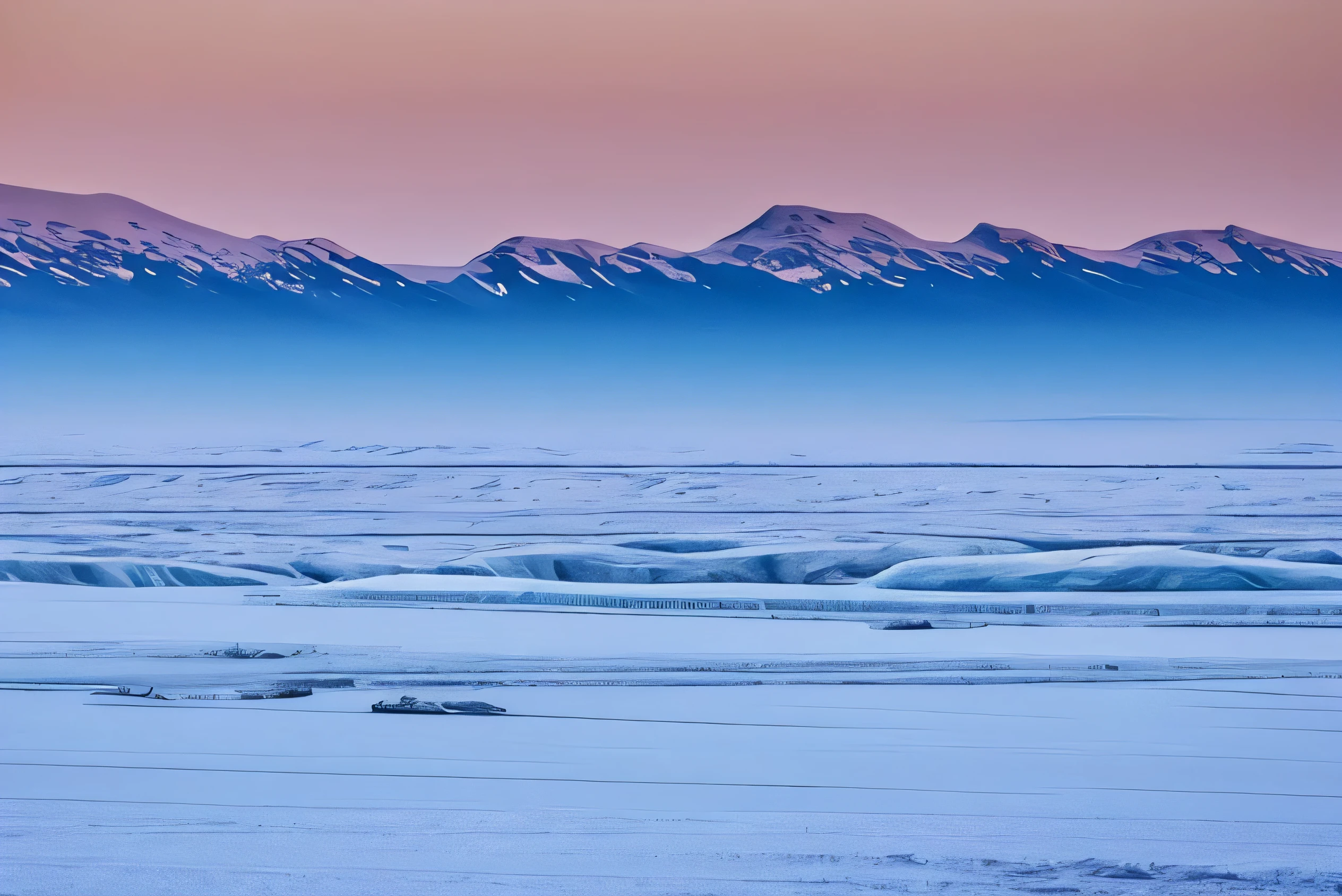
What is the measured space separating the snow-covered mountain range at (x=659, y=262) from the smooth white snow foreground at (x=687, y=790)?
174 cm

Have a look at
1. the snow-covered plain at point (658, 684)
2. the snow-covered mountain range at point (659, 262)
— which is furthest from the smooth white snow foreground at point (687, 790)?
the snow-covered mountain range at point (659, 262)

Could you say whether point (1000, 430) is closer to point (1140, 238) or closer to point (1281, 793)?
point (1140, 238)

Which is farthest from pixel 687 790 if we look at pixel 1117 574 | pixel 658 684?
pixel 1117 574

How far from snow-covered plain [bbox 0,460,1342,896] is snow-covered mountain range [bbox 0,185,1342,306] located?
0.74 m

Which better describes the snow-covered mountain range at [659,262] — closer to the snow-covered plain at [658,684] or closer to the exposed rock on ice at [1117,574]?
the snow-covered plain at [658,684]

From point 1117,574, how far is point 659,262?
2.12 m

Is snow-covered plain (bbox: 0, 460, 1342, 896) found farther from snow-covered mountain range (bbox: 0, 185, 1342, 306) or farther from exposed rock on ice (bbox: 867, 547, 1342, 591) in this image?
snow-covered mountain range (bbox: 0, 185, 1342, 306)

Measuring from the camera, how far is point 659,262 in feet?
13.9

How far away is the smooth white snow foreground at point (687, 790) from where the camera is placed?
163cm

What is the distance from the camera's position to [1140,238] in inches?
164

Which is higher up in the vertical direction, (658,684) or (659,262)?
(659,262)

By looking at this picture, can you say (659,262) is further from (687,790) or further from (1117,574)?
(687,790)

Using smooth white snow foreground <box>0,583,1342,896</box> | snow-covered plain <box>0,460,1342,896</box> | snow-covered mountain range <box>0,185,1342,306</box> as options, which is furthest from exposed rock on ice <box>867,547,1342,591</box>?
snow-covered mountain range <box>0,185,1342,306</box>

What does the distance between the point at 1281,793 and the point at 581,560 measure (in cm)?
265
